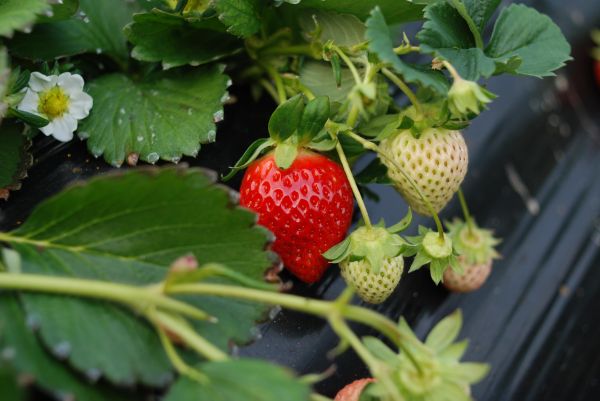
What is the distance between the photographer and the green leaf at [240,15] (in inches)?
27.3

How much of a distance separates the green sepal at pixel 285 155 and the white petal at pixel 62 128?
0.20 m

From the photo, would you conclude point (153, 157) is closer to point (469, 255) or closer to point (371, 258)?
point (371, 258)

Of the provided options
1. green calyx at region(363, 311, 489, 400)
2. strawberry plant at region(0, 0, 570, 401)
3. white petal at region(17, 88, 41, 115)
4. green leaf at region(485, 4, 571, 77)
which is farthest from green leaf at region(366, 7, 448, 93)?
white petal at region(17, 88, 41, 115)

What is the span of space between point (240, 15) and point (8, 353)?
39 centimetres

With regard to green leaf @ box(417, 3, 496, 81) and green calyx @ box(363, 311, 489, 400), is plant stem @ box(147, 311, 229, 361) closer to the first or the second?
green calyx @ box(363, 311, 489, 400)

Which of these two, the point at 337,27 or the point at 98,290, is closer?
the point at 98,290

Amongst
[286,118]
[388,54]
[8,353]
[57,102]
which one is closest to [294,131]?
[286,118]

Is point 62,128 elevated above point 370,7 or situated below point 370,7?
below

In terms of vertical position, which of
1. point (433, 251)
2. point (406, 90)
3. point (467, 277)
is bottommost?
point (467, 277)

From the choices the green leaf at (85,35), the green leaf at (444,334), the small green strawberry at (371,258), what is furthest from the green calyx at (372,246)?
the green leaf at (85,35)

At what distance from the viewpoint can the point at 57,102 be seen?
2.30 feet

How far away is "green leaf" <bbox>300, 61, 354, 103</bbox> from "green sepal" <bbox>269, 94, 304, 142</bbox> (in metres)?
0.09

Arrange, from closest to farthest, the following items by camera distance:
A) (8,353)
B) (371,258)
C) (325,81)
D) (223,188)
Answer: (8,353) → (223,188) → (371,258) → (325,81)

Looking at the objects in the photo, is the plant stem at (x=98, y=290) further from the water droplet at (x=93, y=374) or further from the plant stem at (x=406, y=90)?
the plant stem at (x=406, y=90)
